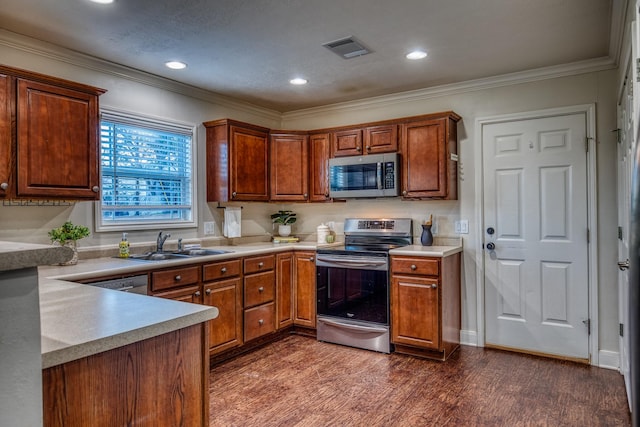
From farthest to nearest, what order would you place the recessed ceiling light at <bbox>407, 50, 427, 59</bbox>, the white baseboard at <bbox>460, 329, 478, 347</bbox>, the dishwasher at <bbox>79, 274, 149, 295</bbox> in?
1. the white baseboard at <bbox>460, 329, 478, 347</bbox>
2. the recessed ceiling light at <bbox>407, 50, 427, 59</bbox>
3. the dishwasher at <bbox>79, 274, 149, 295</bbox>

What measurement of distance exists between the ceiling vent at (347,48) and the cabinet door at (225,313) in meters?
1.97

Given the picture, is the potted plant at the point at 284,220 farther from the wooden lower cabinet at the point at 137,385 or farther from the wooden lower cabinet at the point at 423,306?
the wooden lower cabinet at the point at 137,385

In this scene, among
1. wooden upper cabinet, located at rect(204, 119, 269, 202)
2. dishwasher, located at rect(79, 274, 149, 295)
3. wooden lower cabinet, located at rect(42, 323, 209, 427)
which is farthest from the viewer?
wooden upper cabinet, located at rect(204, 119, 269, 202)

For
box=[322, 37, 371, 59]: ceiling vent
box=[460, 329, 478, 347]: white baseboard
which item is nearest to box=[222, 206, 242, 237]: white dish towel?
box=[322, 37, 371, 59]: ceiling vent

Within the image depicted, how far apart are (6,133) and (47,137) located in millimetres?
213

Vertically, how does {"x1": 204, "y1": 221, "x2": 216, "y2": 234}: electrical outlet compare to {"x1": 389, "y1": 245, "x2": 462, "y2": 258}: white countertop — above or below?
above

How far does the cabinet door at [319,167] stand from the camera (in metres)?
4.41

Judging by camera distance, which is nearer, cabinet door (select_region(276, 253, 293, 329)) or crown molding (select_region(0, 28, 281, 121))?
crown molding (select_region(0, 28, 281, 121))

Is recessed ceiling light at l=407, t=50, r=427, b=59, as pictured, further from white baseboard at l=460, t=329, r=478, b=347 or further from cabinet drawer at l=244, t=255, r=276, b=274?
white baseboard at l=460, t=329, r=478, b=347

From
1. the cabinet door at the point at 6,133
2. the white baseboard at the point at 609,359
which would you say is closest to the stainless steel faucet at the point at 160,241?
the cabinet door at the point at 6,133

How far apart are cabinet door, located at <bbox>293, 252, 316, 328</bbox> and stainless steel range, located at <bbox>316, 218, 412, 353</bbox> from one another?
0.08 meters

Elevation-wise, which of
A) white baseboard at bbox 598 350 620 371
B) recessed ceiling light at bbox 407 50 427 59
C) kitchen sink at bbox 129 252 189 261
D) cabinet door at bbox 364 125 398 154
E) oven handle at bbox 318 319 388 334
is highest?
recessed ceiling light at bbox 407 50 427 59

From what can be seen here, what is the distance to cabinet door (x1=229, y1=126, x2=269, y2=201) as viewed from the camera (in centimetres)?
399

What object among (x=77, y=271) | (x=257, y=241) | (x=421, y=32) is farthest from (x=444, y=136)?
(x=77, y=271)
